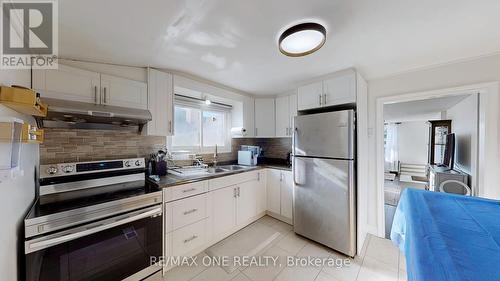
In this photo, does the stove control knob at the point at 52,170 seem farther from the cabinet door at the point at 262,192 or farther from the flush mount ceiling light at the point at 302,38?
the cabinet door at the point at 262,192

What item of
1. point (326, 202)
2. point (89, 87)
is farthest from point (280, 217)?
point (89, 87)

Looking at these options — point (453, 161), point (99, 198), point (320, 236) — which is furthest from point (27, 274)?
point (453, 161)

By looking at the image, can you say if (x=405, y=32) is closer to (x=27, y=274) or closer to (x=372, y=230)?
(x=372, y=230)

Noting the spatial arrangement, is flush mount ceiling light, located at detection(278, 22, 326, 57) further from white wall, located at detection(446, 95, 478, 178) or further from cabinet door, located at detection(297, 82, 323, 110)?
white wall, located at detection(446, 95, 478, 178)

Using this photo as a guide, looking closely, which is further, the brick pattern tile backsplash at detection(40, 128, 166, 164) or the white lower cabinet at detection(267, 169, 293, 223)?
the white lower cabinet at detection(267, 169, 293, 223)

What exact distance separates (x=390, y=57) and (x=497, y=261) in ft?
5.55

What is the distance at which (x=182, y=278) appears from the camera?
162 cm

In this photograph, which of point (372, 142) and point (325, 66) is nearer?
point (325, 66)

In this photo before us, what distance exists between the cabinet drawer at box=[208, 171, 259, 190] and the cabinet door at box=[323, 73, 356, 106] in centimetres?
140

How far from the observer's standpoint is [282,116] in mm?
3029

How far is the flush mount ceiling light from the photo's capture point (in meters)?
1.16

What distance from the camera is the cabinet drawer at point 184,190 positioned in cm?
165

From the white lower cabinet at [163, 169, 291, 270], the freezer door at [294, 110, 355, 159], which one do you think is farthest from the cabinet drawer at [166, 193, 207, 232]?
the freezer door at [294, 110, 355, 159]

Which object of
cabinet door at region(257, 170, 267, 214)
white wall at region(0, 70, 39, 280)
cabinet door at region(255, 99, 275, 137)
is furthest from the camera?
cabinet door at region(255, 99, 275, 137)
